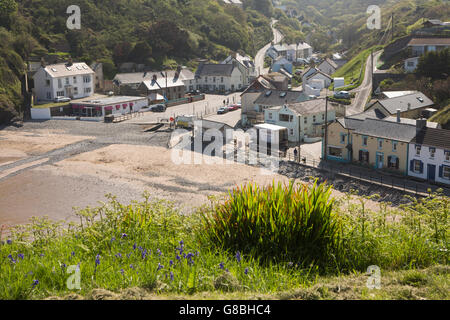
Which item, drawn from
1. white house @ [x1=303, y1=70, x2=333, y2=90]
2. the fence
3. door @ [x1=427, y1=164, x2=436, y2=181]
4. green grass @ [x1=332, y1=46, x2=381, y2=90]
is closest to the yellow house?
the fence

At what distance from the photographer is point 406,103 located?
38.3 meters

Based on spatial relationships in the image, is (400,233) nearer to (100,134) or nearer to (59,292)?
(59,292)

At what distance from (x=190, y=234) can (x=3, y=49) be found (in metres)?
61.3

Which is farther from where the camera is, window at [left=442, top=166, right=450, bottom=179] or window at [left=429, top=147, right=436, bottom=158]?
window at [left=429, top=147, right=436, bottom=158]

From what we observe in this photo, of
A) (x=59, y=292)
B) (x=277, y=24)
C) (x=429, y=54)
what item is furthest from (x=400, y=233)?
(x=277, y=24)

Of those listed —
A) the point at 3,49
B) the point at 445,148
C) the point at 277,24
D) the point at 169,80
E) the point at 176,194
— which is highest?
the point at 277,24

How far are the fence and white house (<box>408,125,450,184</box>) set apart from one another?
0.64 m

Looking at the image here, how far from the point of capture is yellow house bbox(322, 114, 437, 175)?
2850cm

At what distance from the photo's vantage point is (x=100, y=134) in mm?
43906

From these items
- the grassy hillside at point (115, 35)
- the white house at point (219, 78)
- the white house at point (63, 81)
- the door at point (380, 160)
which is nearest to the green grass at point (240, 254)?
the door at point (380, 160)

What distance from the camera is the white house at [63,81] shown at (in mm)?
56250

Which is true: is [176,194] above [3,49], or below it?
below

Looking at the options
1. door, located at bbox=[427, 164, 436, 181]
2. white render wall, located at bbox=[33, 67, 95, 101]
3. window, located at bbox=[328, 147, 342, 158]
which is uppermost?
white render wall, located at bbox=[33, 67, 95, 101]

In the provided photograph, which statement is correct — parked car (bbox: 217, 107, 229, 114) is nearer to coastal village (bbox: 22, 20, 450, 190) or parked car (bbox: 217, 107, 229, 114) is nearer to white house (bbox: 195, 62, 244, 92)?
coastal village (bbox: 22, 20, 450, 190)
